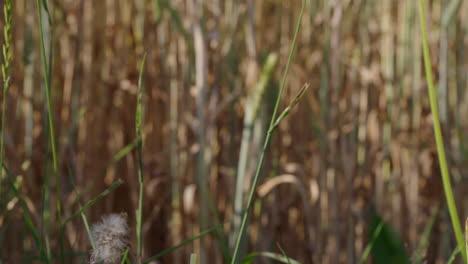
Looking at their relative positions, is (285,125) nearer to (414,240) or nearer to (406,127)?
(406,127)

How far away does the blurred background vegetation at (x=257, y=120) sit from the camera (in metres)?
1.28

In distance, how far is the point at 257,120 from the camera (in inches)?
46.8

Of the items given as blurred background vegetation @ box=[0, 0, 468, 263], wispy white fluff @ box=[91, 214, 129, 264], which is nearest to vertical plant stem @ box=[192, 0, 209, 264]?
blurred background vegetation @ box=[0, 0, 468, 263]

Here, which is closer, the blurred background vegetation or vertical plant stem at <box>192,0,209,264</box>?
vertical plant stem at <box>192,0,209,264</box>

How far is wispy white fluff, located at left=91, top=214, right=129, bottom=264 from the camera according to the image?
47 cm

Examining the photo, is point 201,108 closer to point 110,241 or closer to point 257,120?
point 257,120

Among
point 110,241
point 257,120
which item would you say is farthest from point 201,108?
point 110,241

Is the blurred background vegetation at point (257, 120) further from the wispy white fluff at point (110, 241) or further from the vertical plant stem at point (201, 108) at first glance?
the wispy white fluff at point (110, 241)

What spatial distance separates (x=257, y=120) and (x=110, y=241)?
2.42ft

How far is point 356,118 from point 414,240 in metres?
0.32

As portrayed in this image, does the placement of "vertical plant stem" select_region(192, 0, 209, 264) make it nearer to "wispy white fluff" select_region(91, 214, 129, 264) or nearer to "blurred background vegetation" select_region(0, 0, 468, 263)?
"blurred background vegetation" select_region(0, 0, 468, 263)

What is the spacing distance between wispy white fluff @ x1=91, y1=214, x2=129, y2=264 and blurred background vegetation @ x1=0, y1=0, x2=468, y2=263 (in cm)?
71

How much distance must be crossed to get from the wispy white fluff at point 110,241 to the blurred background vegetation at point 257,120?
2.33ft

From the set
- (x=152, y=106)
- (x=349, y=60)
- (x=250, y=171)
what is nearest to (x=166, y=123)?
(x=152, y=106)
